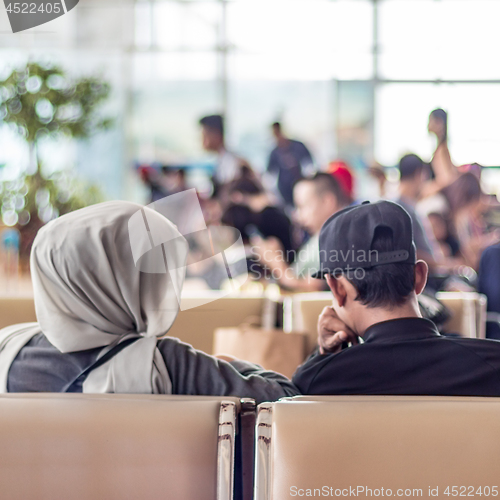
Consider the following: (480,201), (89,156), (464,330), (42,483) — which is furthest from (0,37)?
(42,483)

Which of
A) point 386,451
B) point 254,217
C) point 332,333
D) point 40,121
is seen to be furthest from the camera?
point 40,121

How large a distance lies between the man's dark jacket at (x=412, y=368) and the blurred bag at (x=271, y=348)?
0.86 m

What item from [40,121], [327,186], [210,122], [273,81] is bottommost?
[327,186]

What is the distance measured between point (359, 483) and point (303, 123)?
6.57 metres

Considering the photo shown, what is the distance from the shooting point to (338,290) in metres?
1.20

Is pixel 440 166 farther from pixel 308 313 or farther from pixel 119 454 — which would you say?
pixel 119 454

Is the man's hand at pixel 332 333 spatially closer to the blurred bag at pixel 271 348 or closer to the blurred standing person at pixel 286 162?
the blurred bag at pixel 271 348

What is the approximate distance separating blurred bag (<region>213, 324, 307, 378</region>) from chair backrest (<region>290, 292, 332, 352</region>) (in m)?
0.26

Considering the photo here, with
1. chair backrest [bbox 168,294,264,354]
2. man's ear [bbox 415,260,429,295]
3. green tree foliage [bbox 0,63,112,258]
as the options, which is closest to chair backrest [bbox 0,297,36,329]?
chair backrest [bbox 168,294,264,354]

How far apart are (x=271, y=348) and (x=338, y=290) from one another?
802mm

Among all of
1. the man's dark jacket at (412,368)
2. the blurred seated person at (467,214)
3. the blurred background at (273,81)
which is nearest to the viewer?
the man's dark jacket at (412,368)

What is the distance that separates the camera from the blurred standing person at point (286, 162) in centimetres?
662

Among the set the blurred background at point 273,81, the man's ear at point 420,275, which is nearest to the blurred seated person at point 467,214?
the blurred background at point 273,81

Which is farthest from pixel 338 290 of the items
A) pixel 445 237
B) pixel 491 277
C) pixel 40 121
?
pixel 40 121
